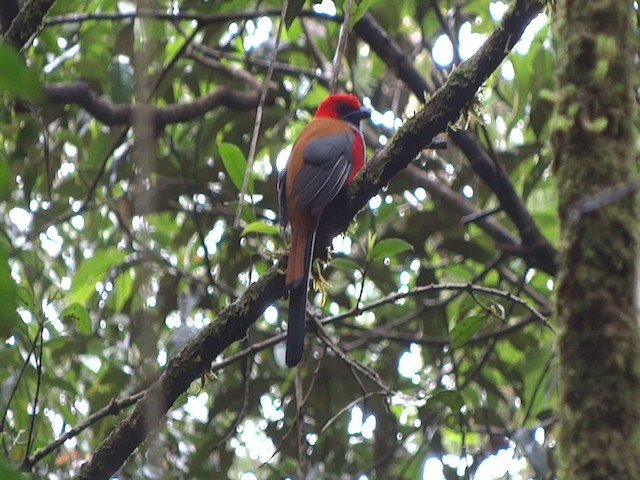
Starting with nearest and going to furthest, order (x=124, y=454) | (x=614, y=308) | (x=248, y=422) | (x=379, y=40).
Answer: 1. (x=614, y=308)
2. (x=124, y=454)
3. (x=379, y=40)
4. (x=248, y=422)

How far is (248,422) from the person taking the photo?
712cm

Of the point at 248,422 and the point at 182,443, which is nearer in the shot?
the point at 182,443

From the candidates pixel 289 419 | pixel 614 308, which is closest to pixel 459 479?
pixel 289 419

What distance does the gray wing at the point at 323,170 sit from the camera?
386 centimetres

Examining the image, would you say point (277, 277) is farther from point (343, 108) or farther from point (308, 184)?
point (343, 108)

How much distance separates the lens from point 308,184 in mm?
3977

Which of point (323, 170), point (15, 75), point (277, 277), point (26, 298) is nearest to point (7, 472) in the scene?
point (15, 75)

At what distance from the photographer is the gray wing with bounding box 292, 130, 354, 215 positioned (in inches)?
152

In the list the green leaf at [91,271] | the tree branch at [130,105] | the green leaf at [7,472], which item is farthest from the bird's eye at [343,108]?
the green leaf at [7,472]

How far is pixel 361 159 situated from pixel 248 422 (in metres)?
3.27

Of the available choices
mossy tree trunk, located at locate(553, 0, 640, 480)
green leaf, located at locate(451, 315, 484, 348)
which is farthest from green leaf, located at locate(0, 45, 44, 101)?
green leaf, located at locate(451, 315, 484, 348)

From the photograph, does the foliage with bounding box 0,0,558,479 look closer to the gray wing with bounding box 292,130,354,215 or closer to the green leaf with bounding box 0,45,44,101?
the gray wing with bounding box 292,130,354,215

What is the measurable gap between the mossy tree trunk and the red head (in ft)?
11.2

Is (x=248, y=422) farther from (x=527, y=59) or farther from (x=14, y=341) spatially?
(x=527, y=59)
